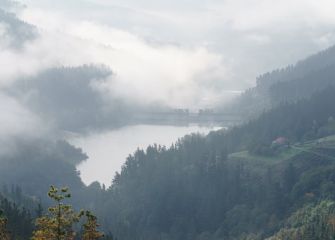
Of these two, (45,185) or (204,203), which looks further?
(45,185)

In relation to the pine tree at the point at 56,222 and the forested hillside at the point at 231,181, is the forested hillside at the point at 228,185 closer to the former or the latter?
the forested hillside at the point at 231,181

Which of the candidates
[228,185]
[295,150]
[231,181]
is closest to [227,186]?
[228,185]

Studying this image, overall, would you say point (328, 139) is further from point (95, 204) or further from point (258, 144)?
point (95, 204)

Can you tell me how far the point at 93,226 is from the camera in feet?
109

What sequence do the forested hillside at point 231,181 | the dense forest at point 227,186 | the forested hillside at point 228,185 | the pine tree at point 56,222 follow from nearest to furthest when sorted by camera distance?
1. the pine tree at point 56,222
2. the dense forest at point 227,186
3. the forested hillside at point 228,185
4. the forested hillside at point 231,181

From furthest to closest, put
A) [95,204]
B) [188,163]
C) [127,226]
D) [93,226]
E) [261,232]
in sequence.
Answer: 1. [188,163]
2. [95,204]
3. [127,226]
4. [261,232]
5. [93,226]

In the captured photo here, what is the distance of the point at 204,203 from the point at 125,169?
31.5 meters

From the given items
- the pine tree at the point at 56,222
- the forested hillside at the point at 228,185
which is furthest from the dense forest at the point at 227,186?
the pine tree at the point at 56,222

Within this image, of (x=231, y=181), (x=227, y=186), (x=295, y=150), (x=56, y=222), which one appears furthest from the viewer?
(x=295, y=150)

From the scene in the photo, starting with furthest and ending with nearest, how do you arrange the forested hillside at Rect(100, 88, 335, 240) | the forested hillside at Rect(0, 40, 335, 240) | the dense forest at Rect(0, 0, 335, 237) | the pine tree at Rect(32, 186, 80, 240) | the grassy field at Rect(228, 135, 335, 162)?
the grassy field at Rect(228, 135, 335, 162), the forested hillside at Rect(100, 88, 335, 240), the forested hillside at Rect(0, 40, 335, 240), the dense forest at Rect(0, 0, 335, 237), the pine tree at Rect(32, 186, 80, 240)

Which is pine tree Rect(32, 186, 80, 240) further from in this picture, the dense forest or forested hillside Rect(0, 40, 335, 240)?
forested hillside Rect(0, 40, 335, 240)

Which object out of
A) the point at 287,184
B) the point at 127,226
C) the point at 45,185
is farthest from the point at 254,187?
the point at 45,185

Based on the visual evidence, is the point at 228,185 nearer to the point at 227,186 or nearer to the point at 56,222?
the point at 227,186

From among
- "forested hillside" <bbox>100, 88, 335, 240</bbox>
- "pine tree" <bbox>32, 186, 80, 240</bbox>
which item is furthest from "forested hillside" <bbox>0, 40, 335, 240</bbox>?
"pine tree" <bbox>32, 186, 80, 240</bbox>
